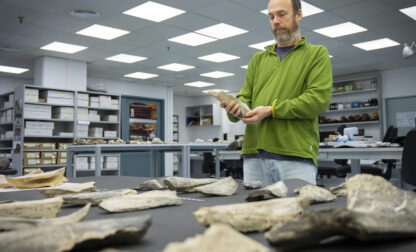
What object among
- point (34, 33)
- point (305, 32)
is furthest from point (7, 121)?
point (305, 32)

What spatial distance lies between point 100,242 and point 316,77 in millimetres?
1134

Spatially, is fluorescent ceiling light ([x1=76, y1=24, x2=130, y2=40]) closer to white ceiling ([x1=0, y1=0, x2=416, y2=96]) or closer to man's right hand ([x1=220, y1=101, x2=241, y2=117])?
white ceiling ([x1=0, y1=0, x2=416, y2=96])

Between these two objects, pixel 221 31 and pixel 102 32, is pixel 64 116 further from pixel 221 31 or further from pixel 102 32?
pixel 221 31

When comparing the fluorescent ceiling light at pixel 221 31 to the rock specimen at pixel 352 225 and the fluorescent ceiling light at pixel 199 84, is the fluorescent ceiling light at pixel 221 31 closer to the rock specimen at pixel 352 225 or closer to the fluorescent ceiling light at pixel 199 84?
the fluorescent ceiling light at pixel 199 84

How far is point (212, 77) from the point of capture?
980cm

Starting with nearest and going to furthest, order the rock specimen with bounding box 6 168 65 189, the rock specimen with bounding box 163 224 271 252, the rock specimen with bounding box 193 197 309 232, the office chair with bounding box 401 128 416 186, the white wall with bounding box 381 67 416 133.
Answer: the rock specimen with bounding box 163 224 271 252 → the rock specimen with bounding box 193 197 309 232 → the rock specimen with bounding box 6 168 65 189 → the office chair with bounding box 401 128 416 186 → the white wall with bounding box 381 67 416 133

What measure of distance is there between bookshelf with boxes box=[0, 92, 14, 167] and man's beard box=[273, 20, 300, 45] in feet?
23.6

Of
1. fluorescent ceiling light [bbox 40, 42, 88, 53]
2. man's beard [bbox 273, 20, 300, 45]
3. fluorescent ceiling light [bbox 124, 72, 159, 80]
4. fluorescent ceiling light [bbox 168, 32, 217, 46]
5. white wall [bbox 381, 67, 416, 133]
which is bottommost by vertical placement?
man's beard [bbox 273, 20, 300, 45]

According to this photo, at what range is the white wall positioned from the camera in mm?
8867

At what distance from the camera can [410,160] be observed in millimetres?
2297

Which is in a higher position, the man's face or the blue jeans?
the man's face

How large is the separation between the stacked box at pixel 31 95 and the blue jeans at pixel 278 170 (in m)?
6.52

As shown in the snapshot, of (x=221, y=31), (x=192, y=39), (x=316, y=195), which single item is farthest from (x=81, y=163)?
(x=316, y=195)

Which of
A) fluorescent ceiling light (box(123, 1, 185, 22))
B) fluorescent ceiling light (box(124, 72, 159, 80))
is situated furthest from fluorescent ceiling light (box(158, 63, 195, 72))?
fluorescent ceiling light (box(123, 1, 185, 22))
